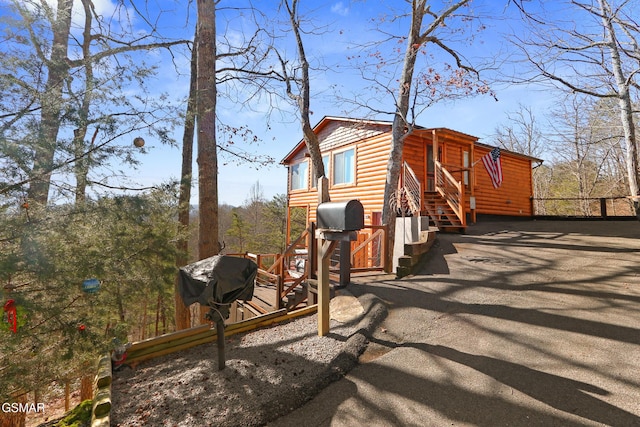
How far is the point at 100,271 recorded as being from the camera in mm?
4004

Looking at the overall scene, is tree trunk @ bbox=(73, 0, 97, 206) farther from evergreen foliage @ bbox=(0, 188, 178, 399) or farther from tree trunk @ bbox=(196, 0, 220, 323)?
tree trunk @ bbox=(196, 0, 220, 323)

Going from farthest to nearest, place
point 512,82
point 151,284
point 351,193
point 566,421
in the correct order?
1. point 351,193
2. point 512,82
3. point 151,284
4. point 566,421

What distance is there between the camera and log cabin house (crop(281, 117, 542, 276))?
10.4 meters

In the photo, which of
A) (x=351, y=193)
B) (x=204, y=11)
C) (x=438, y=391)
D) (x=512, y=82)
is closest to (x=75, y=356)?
(x=438, y=391)

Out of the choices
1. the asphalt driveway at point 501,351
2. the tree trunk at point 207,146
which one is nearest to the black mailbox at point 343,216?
the asphalt driveway at point 501,351

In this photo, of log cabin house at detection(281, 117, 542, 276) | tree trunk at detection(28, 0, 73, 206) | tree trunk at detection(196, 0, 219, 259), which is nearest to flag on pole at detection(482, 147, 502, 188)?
log cabin house at detection(281, 117, 542, 276)

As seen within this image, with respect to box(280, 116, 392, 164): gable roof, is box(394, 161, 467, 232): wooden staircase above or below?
below

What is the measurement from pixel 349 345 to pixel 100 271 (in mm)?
3410

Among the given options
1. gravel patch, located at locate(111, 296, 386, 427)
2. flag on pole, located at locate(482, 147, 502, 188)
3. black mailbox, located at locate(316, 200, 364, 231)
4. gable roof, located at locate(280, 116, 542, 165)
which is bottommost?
gravel patch, located at locate(111, 296, 386, 427)

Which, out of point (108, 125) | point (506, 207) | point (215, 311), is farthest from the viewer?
point (506, 207)

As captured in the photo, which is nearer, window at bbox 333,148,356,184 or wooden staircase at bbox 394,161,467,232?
wooden staircase at bbox 394,161,467,232

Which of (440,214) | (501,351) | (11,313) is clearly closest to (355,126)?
(440,214)

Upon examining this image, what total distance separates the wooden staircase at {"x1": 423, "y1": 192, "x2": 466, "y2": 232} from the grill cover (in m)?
7.98

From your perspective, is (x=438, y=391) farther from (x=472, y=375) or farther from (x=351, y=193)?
(x=351, y=193)
